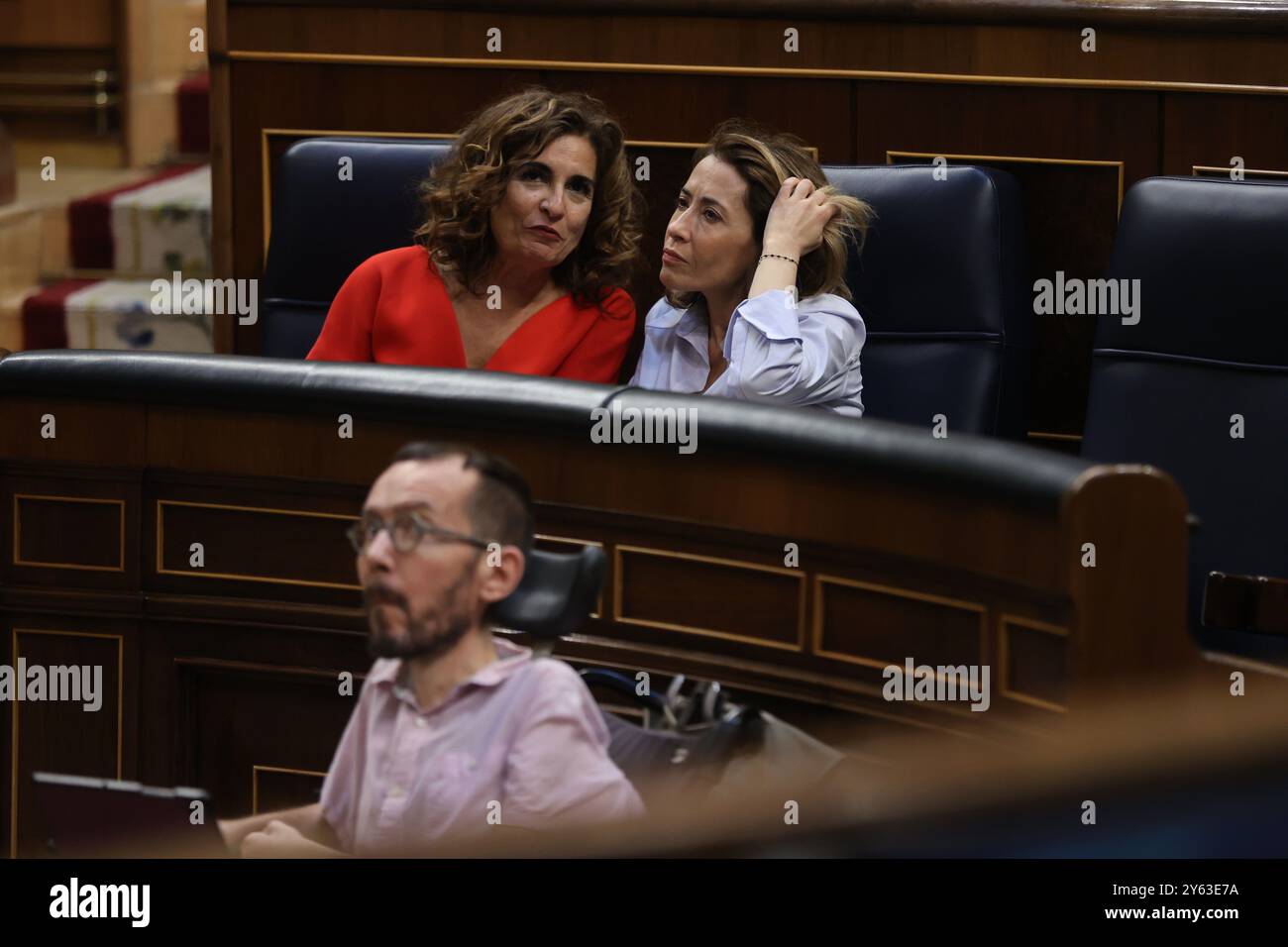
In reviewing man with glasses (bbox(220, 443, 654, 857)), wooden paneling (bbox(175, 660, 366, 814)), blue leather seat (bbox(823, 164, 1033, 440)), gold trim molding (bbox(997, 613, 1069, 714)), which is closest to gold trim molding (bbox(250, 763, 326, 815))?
wooden paneling (bbox(175, 660, 366, 814))

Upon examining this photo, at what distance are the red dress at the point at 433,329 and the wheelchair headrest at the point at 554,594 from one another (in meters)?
0.62

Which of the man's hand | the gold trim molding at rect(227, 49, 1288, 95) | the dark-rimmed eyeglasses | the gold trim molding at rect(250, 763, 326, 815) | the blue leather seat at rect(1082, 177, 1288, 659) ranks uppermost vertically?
the gold trim molding at rect(227, 49, 1288, 95)

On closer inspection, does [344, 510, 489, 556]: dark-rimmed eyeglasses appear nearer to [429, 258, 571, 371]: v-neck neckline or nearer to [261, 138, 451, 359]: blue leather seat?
[429, 258, 571, 371]: v-neck neckline

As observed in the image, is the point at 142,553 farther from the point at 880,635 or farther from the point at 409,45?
the point at 409,45

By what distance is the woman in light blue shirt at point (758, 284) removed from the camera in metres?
1.73

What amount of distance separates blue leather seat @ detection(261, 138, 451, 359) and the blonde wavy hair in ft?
1.27

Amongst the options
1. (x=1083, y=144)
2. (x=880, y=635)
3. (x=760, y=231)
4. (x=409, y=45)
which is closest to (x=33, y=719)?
(x=880, y=635)

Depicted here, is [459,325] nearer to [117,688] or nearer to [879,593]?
[117,688]

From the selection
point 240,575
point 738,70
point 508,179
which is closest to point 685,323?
point 508,179

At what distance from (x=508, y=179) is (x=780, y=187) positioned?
0.88 feet

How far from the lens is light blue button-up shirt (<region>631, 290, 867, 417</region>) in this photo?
5.63 ft

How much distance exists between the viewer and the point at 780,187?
181cm

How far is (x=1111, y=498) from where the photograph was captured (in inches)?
41.2

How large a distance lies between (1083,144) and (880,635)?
1054mm
